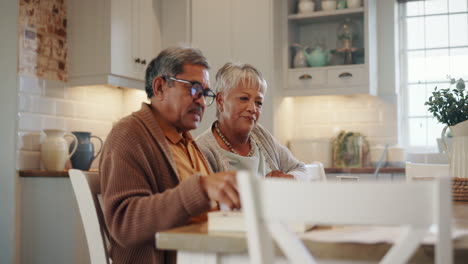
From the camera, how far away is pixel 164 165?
5.70 ft

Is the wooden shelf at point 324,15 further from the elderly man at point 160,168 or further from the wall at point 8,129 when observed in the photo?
the elderly man at point 160,168

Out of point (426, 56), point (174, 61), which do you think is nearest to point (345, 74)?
point (426, 56)

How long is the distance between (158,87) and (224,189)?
703 mm

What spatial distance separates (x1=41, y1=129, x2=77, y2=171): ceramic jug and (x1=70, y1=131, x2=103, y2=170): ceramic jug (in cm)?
14

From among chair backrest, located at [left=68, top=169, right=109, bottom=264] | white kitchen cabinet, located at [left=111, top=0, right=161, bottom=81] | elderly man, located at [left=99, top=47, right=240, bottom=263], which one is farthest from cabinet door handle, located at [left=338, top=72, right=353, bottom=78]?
chair backrest, located at [left=68, top=169, right=109, bottom=264]

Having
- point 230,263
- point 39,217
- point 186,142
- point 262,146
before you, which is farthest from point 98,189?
point 39,217

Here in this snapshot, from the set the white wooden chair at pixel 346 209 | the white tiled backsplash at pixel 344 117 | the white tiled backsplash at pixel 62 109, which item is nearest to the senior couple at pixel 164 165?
the white wooden chair at pixel 346 209

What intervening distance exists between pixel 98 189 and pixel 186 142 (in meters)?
0.39

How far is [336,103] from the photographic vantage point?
4672 mm

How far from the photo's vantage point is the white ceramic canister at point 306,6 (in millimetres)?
4551

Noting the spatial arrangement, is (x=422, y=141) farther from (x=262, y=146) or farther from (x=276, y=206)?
(x=276, y=206)

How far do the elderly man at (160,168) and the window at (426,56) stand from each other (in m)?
2.98

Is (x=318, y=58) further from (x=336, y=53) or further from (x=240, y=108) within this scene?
(x=240, y=108)

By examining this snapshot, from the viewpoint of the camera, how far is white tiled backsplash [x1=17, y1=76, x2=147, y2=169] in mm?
3709
